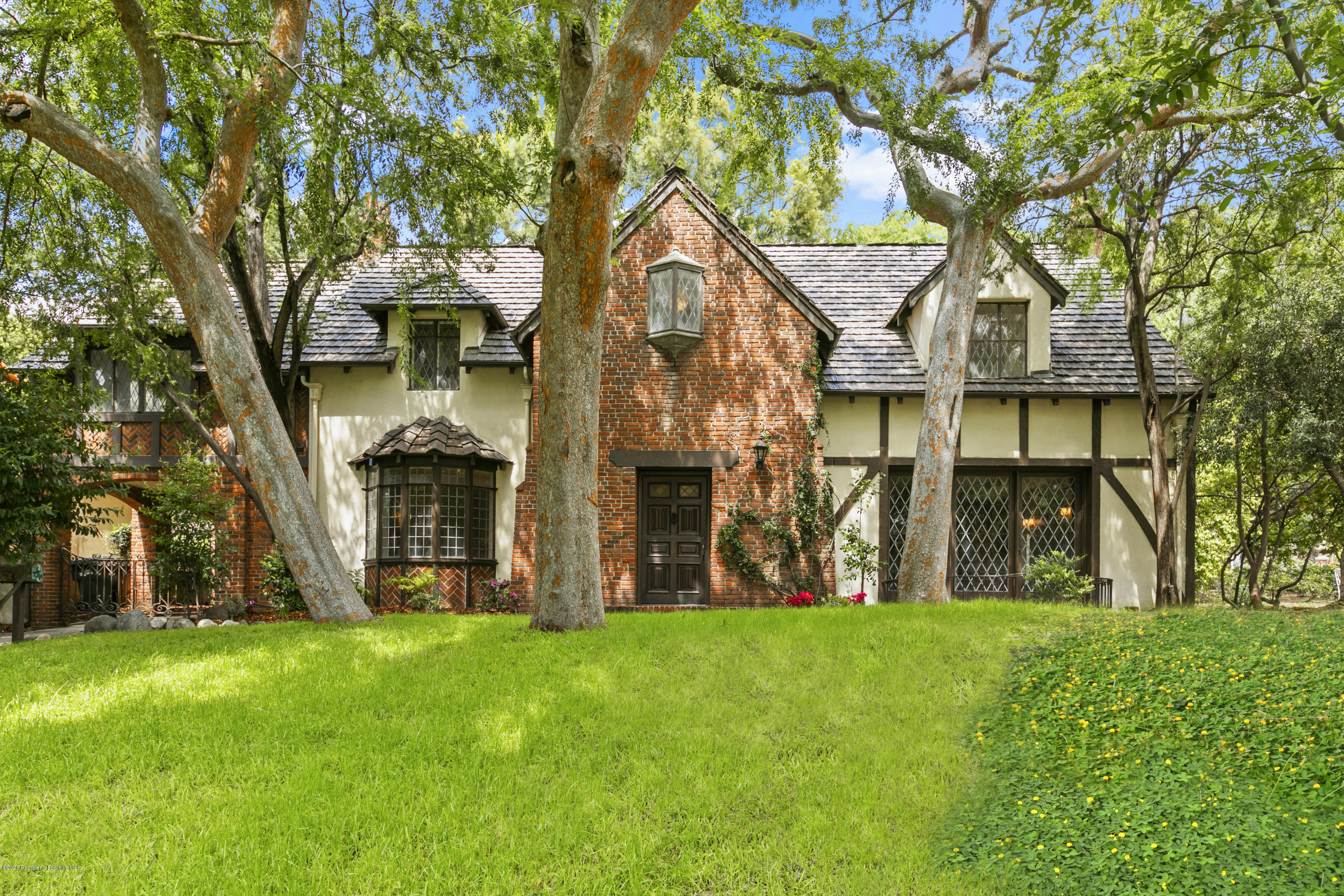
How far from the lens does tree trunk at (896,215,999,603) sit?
10344 millimetres

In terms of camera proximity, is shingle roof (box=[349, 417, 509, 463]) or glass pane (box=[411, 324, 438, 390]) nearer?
shingle roof (box=[349, 417, 509, 463])

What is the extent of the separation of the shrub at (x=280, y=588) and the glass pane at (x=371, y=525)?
1237mm

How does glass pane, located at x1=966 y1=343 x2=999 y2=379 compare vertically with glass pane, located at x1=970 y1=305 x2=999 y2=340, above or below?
below

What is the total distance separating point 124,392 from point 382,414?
487 cm

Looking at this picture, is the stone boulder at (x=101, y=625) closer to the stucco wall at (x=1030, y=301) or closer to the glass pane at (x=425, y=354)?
the glass pane at (x=425, y=354)

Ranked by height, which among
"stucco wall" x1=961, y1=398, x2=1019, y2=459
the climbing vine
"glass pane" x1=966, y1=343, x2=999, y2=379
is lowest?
the climbing vine

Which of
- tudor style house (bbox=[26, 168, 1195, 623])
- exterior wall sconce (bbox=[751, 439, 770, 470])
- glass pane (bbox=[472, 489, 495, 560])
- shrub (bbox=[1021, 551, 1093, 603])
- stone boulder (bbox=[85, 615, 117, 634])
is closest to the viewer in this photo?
stone boulder (bbox=[85, 615, 117, 634])

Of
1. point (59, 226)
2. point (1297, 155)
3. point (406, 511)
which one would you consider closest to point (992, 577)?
point (1297, 155)

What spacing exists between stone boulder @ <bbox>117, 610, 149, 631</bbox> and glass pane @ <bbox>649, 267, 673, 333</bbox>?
842 cm

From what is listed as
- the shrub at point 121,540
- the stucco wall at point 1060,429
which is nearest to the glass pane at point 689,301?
the stucco wall at point 1060,429

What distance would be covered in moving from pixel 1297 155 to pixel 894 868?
5.71 meters

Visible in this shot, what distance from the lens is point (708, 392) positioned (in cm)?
1304

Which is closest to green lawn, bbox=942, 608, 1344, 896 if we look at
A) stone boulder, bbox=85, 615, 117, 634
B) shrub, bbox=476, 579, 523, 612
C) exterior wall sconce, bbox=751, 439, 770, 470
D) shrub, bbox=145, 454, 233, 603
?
exterior wall sconce, bbox=751, 439, 770, 470

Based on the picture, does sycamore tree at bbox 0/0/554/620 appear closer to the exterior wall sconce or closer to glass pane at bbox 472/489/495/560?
glass pane at bbox 472/489/495/560
